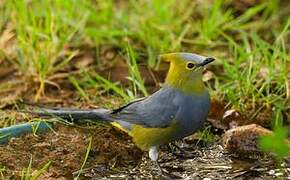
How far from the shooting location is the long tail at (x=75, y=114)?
451cm

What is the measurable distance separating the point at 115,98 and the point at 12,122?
2.43ft

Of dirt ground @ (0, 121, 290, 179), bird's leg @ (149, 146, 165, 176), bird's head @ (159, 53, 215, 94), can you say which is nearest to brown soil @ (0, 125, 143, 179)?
dirt ground @ (0, 121, 290, 179)

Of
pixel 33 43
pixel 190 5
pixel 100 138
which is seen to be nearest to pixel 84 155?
pixel 100 138

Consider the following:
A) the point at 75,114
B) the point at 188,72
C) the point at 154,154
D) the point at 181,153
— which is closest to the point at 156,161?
the point at 154,154

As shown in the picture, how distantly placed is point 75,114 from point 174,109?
27.4 inches

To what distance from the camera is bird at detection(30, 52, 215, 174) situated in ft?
13.5

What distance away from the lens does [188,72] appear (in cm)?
420

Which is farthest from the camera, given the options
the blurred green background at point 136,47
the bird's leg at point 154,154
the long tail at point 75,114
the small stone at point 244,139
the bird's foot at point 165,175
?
the blurred green background at point 136,47

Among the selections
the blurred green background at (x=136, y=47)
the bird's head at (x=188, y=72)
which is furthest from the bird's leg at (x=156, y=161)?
the blurred green background at (x=136, y=47)

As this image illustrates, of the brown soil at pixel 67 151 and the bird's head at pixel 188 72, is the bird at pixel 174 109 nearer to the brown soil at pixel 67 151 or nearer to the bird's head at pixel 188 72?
the bird's head at pixel 188 72

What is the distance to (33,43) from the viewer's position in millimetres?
5562

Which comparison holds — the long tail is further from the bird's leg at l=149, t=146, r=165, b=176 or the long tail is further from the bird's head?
the bird's head

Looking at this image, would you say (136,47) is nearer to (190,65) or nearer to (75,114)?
(75,114)

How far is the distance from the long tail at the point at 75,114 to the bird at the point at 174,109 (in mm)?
195
